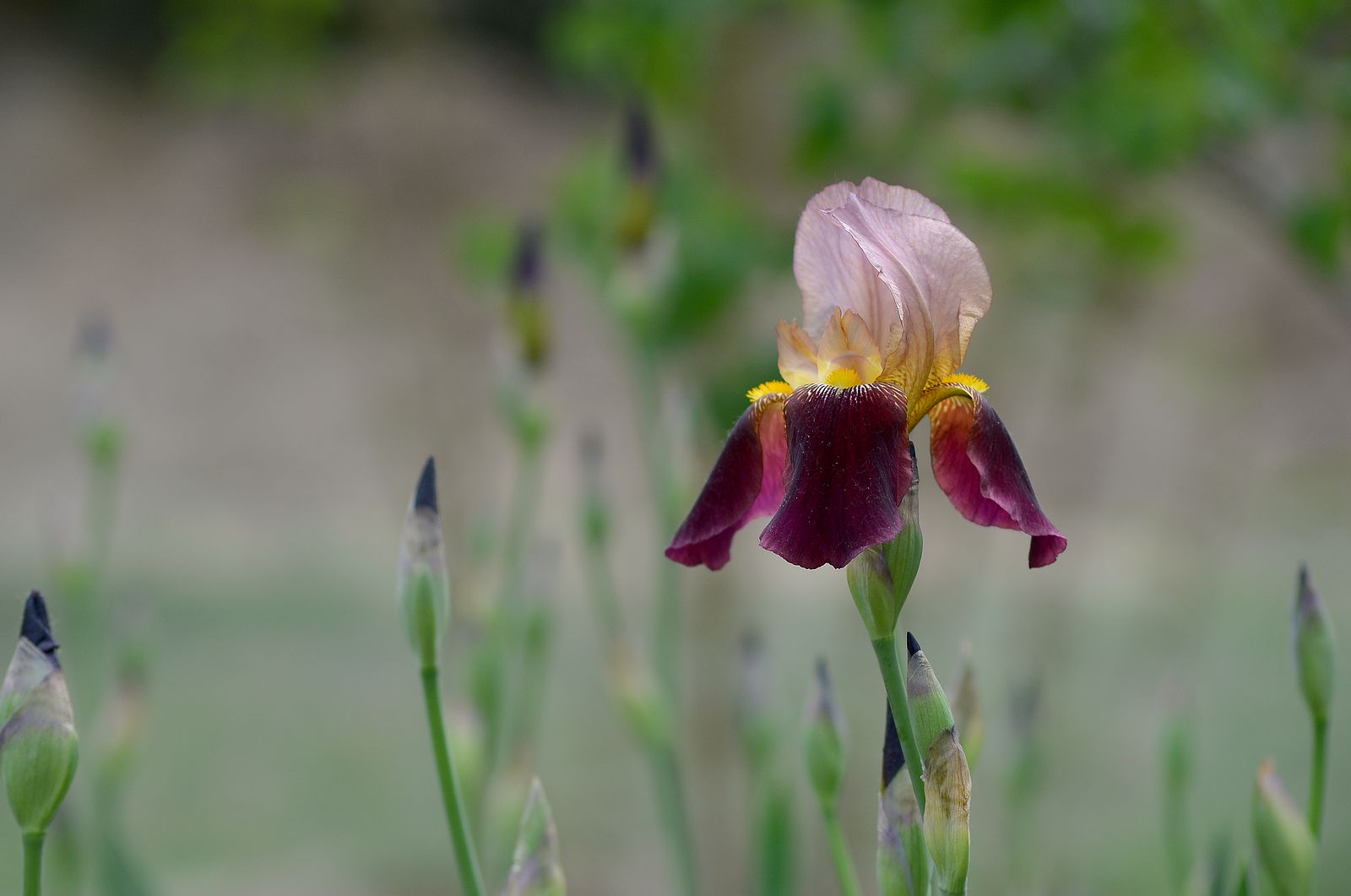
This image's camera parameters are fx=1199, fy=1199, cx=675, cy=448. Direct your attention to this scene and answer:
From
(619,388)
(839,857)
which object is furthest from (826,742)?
(619,388)

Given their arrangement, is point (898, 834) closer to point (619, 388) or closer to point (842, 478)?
point (842, 478)

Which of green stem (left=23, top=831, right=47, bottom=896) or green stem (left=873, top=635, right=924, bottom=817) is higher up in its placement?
green stem (left=873, top=635, right=924, bottom=817)

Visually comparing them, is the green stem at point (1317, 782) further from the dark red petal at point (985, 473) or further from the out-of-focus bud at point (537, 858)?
the out-of-focus bud at point (537, 858)

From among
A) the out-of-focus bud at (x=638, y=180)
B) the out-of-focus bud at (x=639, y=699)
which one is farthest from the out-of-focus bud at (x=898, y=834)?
the out-of-focus bud at (x=638, y=180)

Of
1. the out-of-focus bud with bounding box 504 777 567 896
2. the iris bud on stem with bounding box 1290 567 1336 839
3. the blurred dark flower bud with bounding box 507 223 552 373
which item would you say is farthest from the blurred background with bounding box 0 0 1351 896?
the out-of-focus bud with bounding box 504 777 567 896

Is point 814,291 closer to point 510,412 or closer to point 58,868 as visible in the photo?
point 510,412

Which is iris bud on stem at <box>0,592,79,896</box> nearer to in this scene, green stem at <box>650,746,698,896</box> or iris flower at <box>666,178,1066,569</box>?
iris flower at <box>666,178,1066,569</box>
